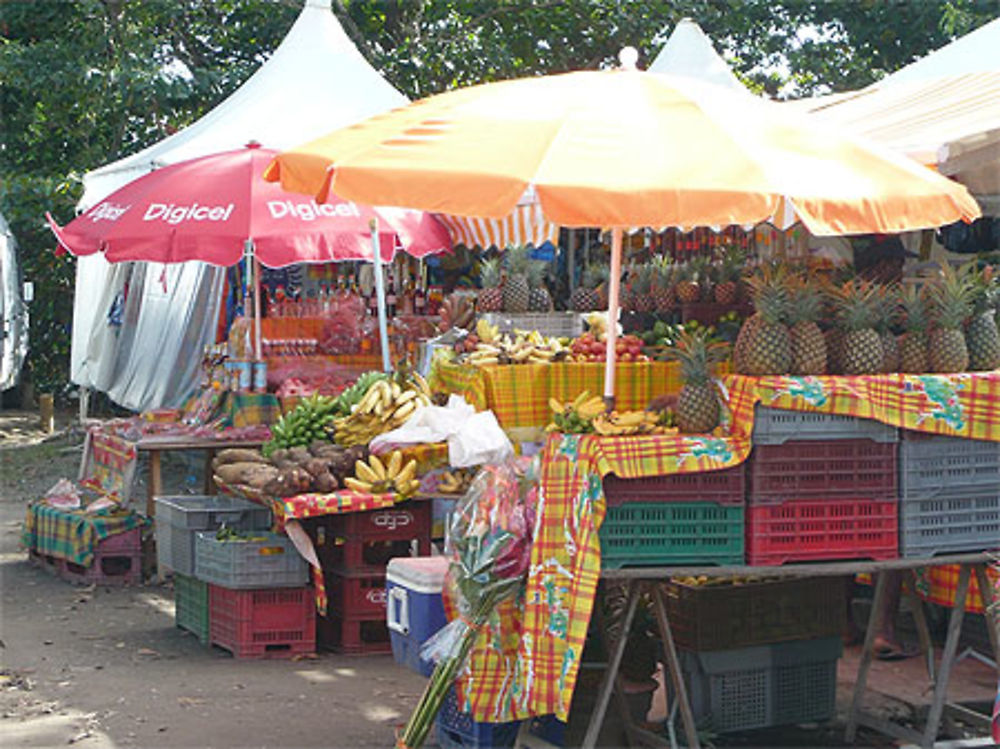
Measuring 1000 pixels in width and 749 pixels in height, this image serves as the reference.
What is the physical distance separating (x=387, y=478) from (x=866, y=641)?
2.71 metres

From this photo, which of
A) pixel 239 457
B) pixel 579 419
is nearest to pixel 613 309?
pixel 579 419

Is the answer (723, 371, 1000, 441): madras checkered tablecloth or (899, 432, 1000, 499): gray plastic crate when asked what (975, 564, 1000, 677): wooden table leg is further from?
(723, 371, 1000, 441): madras checkered tablecloth

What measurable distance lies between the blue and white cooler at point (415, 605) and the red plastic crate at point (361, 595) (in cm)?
158

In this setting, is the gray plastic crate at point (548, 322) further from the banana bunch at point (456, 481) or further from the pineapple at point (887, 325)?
the pineapple at point (887, 325)

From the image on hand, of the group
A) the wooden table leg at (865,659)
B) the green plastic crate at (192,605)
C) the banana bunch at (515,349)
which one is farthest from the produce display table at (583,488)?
the green plastic crate at (192,605)

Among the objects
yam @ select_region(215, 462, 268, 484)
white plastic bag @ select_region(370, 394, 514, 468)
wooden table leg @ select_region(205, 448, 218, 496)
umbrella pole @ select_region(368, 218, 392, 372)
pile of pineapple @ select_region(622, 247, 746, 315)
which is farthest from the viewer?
wooden table leg @ select_region(205, 448, 218, 496)

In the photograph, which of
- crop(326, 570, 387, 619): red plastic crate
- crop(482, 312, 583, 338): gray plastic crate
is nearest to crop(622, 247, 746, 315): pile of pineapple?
crop(482, 312, 583, 338): gray plastic crate

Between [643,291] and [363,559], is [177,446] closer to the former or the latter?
[363,559]

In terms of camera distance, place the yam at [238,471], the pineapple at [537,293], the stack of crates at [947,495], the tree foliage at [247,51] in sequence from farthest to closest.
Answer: the tree foliage at [247,51], the pineapple at [537,293], the yam at [238,471], the stack of crates at [947,495]

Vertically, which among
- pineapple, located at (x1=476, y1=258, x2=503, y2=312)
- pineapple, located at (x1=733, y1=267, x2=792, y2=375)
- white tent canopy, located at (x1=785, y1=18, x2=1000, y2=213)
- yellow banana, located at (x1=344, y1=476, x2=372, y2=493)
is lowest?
yellow banana, located at (x1=344, y1=476, x2=372, y2=493)

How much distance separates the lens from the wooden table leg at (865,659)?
643 cm

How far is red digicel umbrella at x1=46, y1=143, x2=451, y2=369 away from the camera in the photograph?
964cm

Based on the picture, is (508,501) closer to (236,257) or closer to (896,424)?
(896,424)

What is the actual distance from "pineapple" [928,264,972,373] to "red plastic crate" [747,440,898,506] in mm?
464
